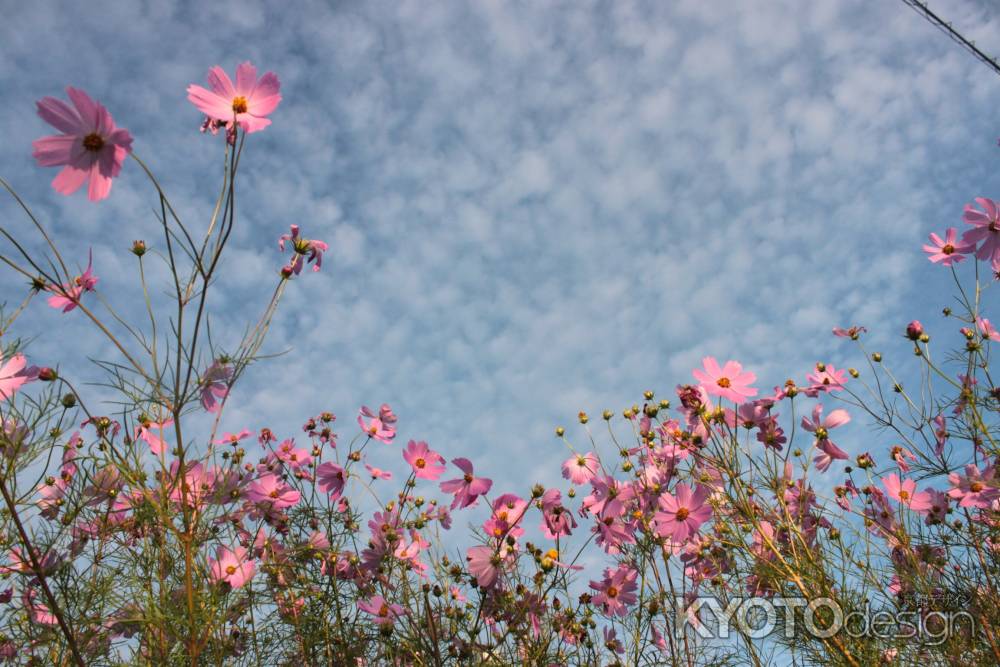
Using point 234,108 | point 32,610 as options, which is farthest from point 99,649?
point 234,108

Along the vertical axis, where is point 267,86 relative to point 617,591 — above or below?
above

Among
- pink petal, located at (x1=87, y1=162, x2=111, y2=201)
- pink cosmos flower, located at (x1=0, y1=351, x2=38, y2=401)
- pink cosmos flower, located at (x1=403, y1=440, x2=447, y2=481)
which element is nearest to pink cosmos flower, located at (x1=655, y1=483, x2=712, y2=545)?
pink cosmos flower, located at (x1=403, y1=440, x2=447, y2=481)

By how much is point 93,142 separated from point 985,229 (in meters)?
2.33

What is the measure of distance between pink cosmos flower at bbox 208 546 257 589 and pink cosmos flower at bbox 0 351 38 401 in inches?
25.8

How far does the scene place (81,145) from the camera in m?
1.05

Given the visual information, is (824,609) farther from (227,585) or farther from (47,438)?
(47,438)

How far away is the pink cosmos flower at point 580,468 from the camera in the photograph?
2.39 metres

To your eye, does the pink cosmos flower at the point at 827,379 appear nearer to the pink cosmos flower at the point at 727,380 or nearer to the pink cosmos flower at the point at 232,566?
the pink cosmos flower at the point at 727,380

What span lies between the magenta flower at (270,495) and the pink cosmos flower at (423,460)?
0.40m

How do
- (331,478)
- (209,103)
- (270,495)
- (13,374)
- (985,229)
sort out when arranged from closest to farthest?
(209,103), (13,374), (985,229), (270,495), (331,478)

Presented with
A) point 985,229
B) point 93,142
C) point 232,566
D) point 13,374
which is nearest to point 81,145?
point 93,142

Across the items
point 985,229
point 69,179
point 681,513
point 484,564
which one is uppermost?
point 985,229

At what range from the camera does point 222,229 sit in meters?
1.16

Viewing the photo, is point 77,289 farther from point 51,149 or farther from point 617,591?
point 617,591
